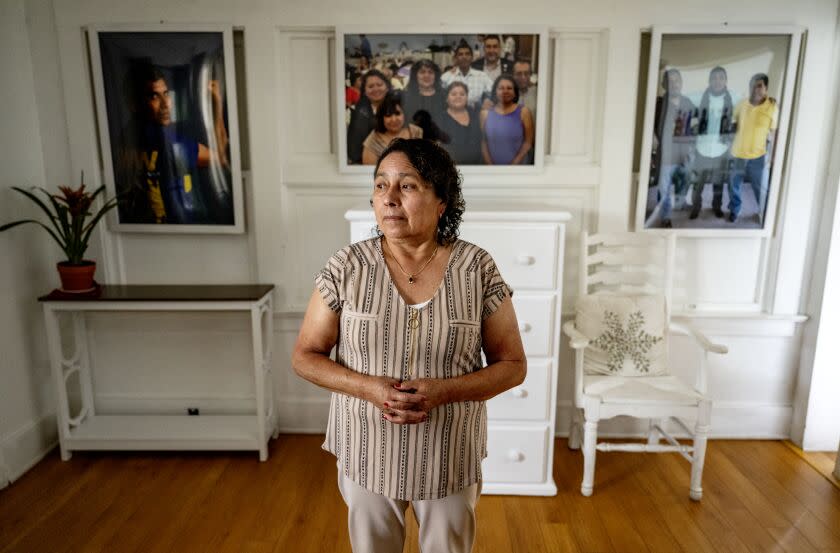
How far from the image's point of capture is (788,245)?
116 inches

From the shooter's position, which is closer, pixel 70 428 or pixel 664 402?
pixel 664 402

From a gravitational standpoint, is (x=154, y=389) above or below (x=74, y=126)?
below

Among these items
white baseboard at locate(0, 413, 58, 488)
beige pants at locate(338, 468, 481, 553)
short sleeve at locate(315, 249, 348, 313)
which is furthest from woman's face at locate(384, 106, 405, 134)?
white baseboard at locate(0, 413, 58, 488)

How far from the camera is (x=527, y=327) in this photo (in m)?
2.50

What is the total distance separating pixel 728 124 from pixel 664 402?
1417 mm

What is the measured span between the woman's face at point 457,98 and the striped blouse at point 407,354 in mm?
1560

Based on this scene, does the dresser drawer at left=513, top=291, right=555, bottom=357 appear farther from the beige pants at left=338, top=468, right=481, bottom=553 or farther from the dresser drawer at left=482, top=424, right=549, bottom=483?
the beige pants at left=338, top=468, right=481, bottom=553

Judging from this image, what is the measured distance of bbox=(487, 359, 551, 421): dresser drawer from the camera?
2547 millimetres

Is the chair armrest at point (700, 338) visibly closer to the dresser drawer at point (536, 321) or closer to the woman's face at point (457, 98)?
the dresser drawer at point (536, 321)

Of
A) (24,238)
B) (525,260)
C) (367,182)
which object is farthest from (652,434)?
(24,238)

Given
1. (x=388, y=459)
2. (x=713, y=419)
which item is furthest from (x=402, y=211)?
(x=713, y=419)

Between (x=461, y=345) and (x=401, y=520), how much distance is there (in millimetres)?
512

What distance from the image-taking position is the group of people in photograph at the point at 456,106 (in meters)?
2.77

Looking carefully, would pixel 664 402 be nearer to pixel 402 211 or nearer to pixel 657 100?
pixel 657 100
